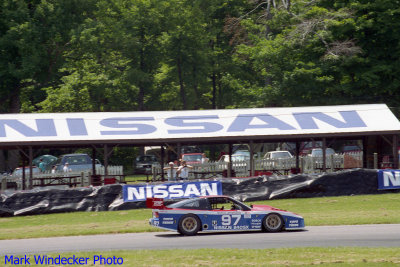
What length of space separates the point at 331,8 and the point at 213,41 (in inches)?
749

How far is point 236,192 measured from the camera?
25.8 m

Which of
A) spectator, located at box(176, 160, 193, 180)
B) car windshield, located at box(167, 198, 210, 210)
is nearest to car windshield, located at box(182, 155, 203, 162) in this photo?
spectator, located at box(176, 160, 193, 180)

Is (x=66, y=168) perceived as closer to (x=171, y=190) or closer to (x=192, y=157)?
(x=192, y=157)

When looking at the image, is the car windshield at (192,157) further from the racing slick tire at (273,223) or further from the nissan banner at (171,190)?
the racing slick tire at (273,223)

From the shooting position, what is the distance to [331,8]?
161ft

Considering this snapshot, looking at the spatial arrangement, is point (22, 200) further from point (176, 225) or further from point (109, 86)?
point (109, 86)

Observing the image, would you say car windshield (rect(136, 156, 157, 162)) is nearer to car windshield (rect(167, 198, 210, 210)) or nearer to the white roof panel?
the white roof panel

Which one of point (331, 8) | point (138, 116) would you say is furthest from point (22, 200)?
point (331, 8)

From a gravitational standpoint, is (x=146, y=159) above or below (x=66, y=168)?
above

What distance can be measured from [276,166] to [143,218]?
14.6 m

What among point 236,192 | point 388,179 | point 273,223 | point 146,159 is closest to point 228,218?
point 273,223

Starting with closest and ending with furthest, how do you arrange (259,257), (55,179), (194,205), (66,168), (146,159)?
(259,257) < (194,205) < (55,179) < (66,168) < (146,159)

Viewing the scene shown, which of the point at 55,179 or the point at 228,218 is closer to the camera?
the point at 228,218

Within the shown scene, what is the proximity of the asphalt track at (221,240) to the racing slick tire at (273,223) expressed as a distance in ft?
0.95
